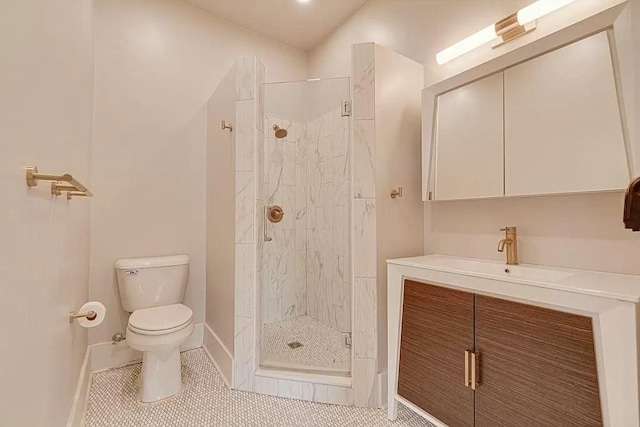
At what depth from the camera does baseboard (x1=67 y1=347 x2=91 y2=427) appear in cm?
138

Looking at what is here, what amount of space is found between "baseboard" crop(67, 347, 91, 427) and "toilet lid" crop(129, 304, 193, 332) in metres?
0.36

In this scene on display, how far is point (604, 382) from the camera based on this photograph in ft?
3.10

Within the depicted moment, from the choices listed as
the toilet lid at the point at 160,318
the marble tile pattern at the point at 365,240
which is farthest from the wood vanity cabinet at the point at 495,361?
the toilet lid at the point at 160,318

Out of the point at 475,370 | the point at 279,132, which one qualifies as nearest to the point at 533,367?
the point at 475,370

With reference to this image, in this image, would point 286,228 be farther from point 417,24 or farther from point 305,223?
point 417,24

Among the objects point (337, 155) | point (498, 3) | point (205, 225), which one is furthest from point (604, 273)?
point (205, 225)

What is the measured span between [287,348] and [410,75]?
206cm

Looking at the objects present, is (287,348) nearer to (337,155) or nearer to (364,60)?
(337,155)

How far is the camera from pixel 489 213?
5.45ft

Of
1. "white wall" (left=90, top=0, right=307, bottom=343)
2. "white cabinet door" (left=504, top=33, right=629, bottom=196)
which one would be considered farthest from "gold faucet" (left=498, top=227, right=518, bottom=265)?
"white wall" (left=90, top=0, right=307, bottom=343)

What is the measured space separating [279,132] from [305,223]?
814 mm

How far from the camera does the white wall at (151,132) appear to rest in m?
2.23

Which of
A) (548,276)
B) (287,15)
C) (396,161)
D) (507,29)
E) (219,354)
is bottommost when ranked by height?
(219,354)

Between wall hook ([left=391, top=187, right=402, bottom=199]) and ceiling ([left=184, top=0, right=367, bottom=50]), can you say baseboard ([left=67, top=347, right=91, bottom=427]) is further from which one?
ceiling ([left=184, top=0, right=367, bottom=50])
